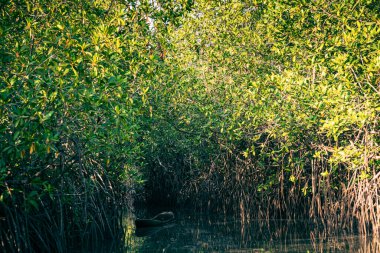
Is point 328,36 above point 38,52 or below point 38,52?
above

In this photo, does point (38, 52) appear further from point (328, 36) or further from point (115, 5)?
point (328, 36)

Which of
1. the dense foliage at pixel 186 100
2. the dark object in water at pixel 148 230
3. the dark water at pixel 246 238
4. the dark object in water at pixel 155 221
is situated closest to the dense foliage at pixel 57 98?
the dense foliage at pixel 186 100

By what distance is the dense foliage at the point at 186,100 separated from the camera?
5.67m

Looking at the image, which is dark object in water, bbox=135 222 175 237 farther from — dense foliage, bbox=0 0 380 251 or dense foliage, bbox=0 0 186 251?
dense foliage, bbox=0 0 186 251

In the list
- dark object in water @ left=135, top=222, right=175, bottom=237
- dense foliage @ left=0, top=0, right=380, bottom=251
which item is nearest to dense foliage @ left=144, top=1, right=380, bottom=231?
dense foliage @ left=0, top=0, right=380, bottom=251

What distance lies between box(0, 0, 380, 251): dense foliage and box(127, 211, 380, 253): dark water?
0.45 m

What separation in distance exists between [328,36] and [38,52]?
451 centimetres

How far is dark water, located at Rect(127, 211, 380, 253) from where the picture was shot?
751 centimetres

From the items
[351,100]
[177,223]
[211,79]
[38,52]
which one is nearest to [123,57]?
[38,52]

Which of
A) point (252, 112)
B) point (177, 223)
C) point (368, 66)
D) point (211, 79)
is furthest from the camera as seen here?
point (177, 223)

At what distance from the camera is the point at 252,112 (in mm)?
8938

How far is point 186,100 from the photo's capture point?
38.2 ft

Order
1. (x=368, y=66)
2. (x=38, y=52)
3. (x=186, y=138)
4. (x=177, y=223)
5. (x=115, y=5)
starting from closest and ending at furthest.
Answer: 1. (x=38, y=52)
2. (x=368, y=66)
3. (x=115, y=5)
4. (x=177, y=223)
5. (x=186, y=138)

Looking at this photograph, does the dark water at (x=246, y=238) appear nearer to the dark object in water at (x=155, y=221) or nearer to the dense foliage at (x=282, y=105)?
the dark object in water at (x=155, y=221)
